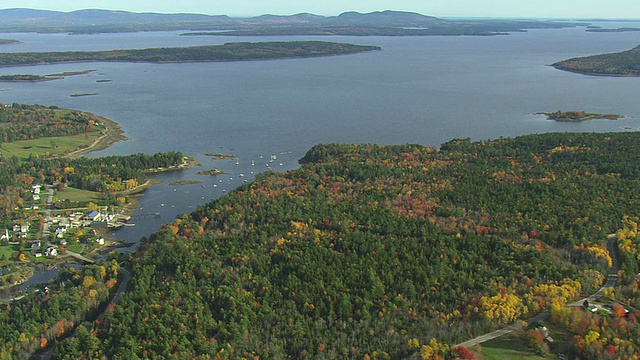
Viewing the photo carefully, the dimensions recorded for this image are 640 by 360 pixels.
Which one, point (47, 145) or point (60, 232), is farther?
point (47, 145)

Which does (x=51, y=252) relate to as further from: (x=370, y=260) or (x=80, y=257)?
(x=370, y=260)

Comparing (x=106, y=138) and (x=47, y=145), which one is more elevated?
(x=106, y=138)

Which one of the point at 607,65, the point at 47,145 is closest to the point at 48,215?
the point at 47,145

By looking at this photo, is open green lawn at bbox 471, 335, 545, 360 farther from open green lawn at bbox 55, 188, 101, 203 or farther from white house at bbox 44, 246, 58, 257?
open green lawn at bbox 55, 188, 101, 203

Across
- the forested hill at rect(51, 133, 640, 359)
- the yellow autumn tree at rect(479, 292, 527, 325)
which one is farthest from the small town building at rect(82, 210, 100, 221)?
the yellow autumn tree at rect(479, 292, 527, 325)

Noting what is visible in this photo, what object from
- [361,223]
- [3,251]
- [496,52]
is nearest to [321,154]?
[361,223]

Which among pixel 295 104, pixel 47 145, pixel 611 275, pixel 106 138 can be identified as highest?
pixel 295 104

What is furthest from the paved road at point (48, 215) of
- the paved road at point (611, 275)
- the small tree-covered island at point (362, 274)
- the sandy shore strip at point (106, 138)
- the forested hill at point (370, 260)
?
the paved road at point (611, 275)

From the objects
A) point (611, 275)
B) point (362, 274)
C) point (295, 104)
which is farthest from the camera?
point (295, 104)
